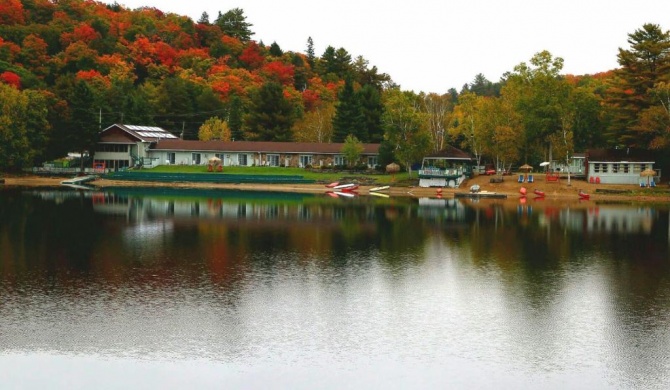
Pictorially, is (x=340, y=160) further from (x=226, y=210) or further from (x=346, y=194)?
(x=226, y=210)

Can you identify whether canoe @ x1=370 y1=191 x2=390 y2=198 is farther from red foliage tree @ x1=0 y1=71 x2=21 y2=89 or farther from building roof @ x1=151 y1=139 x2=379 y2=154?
red foliage tree @ x1=0 y1=71 x2=21 y2=89

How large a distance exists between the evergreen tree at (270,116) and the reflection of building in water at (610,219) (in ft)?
204

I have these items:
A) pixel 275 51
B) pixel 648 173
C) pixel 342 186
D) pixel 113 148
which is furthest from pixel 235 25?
pixel 648 173

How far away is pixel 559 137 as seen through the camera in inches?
3504

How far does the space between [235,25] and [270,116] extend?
274 ft

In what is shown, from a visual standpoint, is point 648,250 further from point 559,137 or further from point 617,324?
point 559,137

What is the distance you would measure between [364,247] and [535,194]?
47.2 metres

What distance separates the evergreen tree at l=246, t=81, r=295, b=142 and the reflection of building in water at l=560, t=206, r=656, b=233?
2450 inches

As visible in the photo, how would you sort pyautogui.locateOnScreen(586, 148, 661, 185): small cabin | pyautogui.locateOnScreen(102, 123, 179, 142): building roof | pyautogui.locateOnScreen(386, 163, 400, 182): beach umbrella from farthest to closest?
1. pyautogui.locateOnScreen(102, 123, 179, 142): building roof
2. pyautogui.locateOnScreen(386, 163, 400, 182): beach umbrella
3. pyautogui.locateOnScreen(586, 148, 661, 185): small cabin

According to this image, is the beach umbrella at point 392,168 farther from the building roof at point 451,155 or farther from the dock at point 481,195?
the dock at point 481,195

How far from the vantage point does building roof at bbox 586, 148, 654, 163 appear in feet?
282

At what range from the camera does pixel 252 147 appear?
109188mm

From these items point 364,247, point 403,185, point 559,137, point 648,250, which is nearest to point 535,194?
point 559,137

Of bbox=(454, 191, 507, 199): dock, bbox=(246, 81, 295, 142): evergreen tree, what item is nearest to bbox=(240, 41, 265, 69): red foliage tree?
bbox=(246, 81, 295, 142): evergreen tree
